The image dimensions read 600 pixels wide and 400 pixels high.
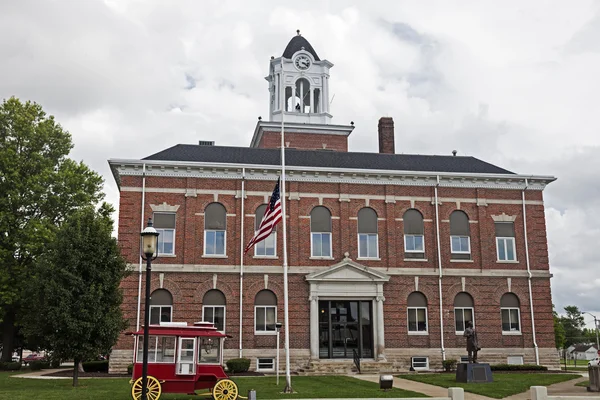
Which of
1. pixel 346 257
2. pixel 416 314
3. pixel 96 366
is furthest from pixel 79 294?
pixel 416 314

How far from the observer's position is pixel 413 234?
125 feet

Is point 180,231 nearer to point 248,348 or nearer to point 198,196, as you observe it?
point 198,196

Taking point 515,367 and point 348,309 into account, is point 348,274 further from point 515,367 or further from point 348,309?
point 515,367

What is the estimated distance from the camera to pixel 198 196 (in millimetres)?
36312

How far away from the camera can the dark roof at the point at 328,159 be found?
126ft

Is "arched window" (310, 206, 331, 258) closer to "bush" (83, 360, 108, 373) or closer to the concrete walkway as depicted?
the concrete walkway

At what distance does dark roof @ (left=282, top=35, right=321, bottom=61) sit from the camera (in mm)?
50478

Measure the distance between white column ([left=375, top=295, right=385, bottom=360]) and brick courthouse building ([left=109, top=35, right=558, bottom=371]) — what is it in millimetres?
62

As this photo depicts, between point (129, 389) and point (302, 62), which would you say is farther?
point (302, 62)

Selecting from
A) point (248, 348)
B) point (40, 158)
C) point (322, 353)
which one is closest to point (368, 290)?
point (322, 353)

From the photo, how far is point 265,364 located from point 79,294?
1247 cm

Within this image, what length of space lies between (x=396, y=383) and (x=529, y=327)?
45.3ft

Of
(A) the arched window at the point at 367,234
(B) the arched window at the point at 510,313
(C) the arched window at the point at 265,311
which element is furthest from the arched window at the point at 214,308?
→ (B) the arched window at the point at 510,313

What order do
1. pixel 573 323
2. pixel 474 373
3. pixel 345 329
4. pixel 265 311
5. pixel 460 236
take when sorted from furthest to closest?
1. pixel 573 323
2. pixel 460 236
3. pixel 345 329
4. pixel 265 311
5. pixel 474 373
